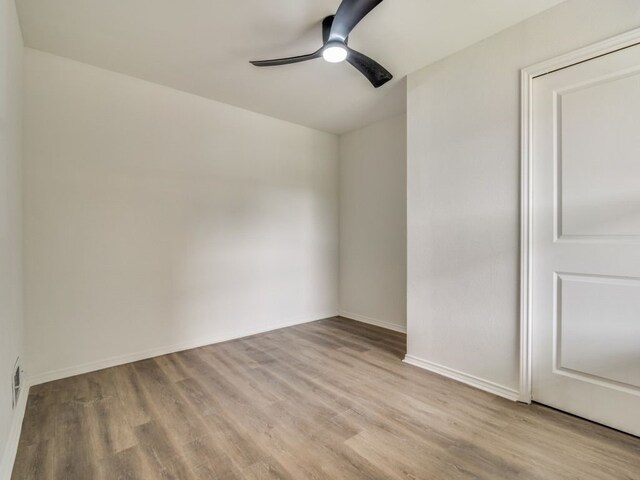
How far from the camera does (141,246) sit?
287 centimetres

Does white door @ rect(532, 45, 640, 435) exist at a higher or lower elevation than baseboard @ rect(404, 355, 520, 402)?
higher

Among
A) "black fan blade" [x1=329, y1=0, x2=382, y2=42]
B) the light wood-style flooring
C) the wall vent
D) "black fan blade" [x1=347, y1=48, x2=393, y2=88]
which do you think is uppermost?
"black fan blade" [x1=329, y1=0, x2=382, y2=42]

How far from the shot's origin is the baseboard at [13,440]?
A: 1.43 meters

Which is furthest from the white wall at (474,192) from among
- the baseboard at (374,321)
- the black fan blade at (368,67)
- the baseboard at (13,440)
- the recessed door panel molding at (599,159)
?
the baseboard at (13,440)

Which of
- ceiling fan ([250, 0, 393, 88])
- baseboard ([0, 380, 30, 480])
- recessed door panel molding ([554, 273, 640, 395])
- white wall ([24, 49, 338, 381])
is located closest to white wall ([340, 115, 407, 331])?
white wall ([24, 49, 338, 381])

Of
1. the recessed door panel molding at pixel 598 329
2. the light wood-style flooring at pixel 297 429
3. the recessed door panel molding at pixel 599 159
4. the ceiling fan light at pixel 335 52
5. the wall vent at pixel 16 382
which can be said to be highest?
the ceiling fan light at pixel 335 52

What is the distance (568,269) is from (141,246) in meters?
3.29

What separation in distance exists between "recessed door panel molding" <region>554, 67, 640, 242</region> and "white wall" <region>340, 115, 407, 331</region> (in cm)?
182

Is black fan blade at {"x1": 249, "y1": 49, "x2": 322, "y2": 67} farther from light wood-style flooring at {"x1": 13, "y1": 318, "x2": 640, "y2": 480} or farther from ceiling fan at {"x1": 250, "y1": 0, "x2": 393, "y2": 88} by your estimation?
light wood-style flooring at {"x1": 13, "y1": 318, "x2": 640, "y2": 480}

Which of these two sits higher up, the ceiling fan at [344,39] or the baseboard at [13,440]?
the ceiling fan at [344,39]

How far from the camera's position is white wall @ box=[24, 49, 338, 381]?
2.45 metres

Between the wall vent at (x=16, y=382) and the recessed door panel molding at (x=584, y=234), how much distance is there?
10.2 ft

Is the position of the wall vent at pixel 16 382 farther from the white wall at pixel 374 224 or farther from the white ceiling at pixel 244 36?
the white wall at pixel 374 224

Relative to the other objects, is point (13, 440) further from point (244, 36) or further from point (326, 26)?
point (326, 26)
